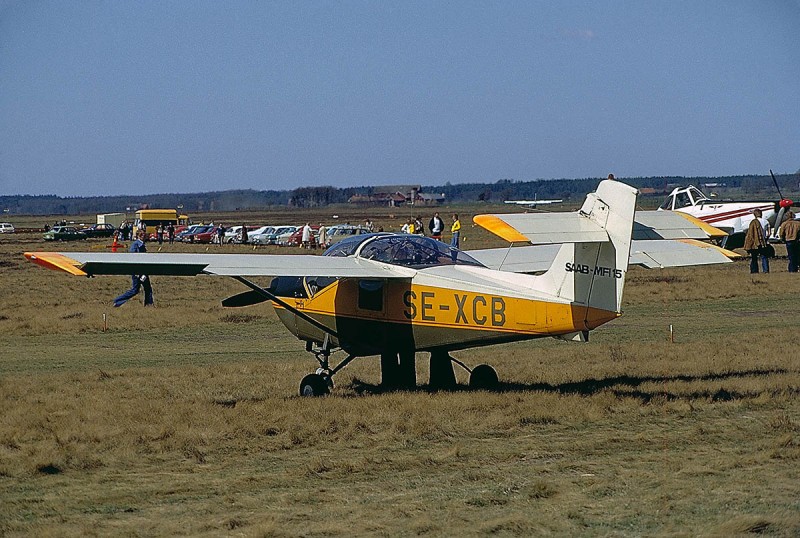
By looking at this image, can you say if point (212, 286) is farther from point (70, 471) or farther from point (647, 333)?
point (70, 471)

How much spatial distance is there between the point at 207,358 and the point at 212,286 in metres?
14.6

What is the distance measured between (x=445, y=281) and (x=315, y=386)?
7.31 ft

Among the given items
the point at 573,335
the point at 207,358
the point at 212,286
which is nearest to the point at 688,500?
the point at 573,335

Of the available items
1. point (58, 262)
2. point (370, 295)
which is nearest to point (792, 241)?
point (370, 295)

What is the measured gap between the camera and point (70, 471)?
28.3ft

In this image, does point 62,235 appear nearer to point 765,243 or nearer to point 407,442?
point 765,243

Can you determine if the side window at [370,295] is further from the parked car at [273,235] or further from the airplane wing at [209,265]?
the parked car at [273,235]

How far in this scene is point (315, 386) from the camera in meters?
12.5

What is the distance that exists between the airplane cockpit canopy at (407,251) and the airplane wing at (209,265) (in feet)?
0.47

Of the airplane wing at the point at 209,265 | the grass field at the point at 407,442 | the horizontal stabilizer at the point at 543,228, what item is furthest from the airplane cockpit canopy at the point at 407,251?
the horizontal stabilizer at the point at 543,228

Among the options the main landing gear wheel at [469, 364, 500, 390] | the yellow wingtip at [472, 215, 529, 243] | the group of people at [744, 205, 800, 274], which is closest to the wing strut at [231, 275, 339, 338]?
the main landing gear wheel at [469, 364, 500, 390]

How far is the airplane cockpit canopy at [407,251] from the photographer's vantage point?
12.2m

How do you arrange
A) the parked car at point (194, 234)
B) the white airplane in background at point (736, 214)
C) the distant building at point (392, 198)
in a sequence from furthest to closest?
the distant building at point (392, 198) < the parked car at point (194, 234) < the white airplane in background at point (736, 214)

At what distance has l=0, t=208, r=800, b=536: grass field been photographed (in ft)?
23.0
